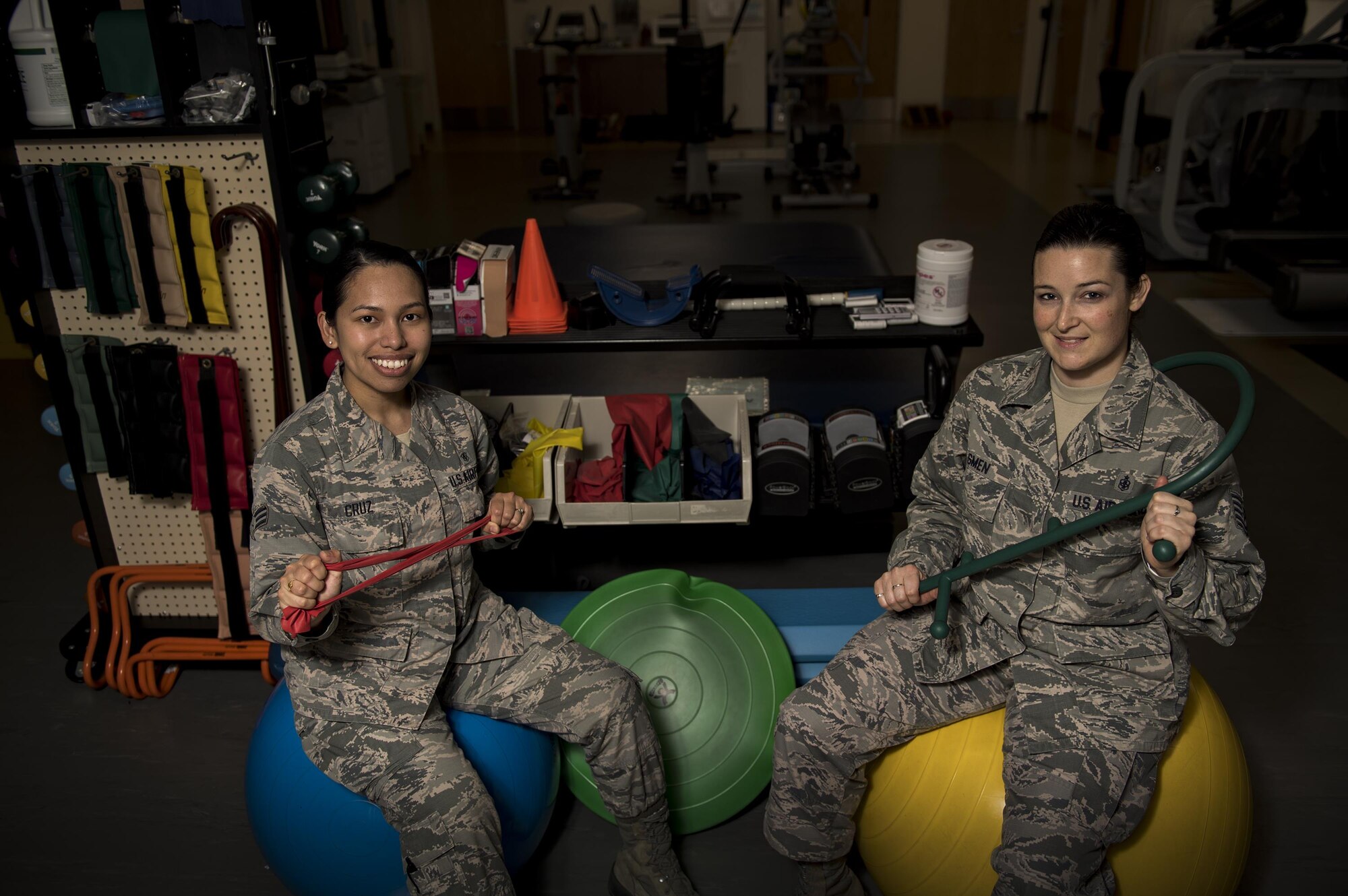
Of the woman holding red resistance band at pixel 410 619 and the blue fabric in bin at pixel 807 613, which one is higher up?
the woman holding red resistance band at pixel 410 619

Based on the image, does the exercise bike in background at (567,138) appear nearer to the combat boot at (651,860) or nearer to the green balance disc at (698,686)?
the green balance disc at (698,686)

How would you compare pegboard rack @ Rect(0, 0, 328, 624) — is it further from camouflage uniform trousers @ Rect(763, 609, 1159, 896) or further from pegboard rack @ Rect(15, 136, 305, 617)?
camouflage uniform trousers @ Rect(763, 609, 1159, 896)

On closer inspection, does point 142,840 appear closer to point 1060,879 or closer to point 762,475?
point 762,475

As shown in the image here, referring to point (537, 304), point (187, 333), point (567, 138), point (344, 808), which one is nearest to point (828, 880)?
point (344, 808)

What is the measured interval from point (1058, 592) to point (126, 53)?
8.38ft

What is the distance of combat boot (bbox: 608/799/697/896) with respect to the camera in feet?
6.90

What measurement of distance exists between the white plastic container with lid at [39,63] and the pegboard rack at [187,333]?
3.2 inches

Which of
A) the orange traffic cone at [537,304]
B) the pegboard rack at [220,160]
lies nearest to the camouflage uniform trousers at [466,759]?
the orange traffic cone at [537,304]

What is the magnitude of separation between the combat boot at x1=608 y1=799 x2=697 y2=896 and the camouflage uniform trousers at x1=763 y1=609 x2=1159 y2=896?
234 mm

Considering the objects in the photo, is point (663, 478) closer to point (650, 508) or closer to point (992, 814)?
point (650, 508)

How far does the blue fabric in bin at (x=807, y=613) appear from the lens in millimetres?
2471

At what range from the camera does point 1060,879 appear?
169 centimetres

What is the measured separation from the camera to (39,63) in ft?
8.02

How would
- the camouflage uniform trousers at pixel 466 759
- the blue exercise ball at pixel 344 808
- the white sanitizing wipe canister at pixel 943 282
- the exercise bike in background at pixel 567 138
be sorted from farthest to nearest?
1. the exercise bike in background at pixel 567 138
2. the white sanitizing wipe canister at pixel 943 282
3. the blue exercise ball at pixel 344 808
4. the camouflage uniform trousers at pixel 466 759
